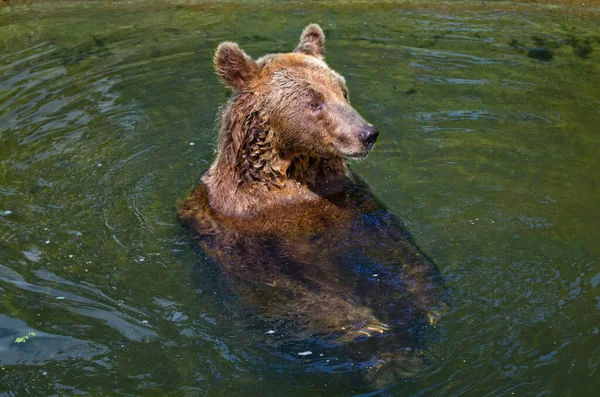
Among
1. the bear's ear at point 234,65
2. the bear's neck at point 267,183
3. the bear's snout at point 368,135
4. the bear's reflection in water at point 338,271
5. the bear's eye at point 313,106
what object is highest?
the bear's ear at point 234,65

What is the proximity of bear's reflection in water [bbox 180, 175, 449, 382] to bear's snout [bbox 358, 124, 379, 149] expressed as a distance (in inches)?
28.4

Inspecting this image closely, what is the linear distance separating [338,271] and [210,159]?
10.9 feet

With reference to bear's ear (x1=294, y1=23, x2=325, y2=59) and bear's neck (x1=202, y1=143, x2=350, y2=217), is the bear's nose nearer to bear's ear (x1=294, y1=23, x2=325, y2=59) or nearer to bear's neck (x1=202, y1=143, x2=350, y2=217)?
bear's neck (x1=202, y1=143, x2=350, y2=217)

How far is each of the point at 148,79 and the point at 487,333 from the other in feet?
23.9

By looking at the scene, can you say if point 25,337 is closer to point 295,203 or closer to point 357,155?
point 295,203

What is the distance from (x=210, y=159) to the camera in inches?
376

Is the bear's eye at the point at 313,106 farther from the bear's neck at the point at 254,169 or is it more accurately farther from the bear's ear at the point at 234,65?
the bear's ear at the point at 234,65

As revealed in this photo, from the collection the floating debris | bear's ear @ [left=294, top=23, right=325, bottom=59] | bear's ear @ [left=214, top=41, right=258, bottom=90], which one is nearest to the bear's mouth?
bear's ear @ [left=214, top=41, right=258, bottom=90]

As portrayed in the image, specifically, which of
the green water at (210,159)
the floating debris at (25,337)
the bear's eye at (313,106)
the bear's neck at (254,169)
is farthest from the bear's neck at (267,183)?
the floating debris at (25,337)

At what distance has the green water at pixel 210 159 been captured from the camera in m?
5.92

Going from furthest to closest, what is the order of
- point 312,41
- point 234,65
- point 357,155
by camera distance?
point 312,41 → point 234,65 → point 357,155

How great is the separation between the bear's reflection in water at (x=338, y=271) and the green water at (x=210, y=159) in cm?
17

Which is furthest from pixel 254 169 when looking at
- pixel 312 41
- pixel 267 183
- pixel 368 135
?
pixel 312 41

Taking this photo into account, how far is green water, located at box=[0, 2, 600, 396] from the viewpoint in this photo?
5918 mm
